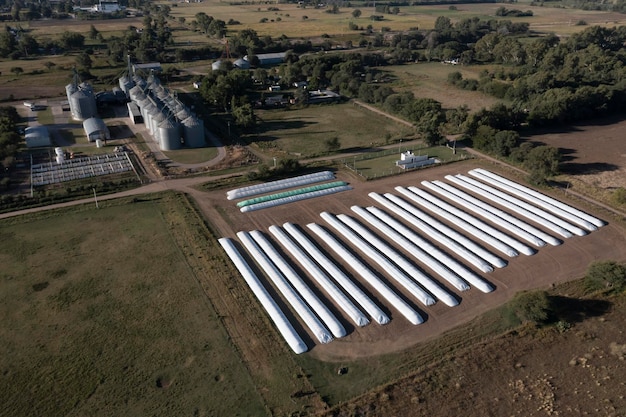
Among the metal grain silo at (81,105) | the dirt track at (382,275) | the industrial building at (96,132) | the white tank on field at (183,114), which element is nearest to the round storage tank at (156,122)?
the white tank on field at (183,114)

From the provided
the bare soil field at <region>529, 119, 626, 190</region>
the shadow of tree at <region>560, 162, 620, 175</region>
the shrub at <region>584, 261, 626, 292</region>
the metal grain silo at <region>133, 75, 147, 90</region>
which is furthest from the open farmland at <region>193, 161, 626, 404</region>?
the metal grain silo at <region>133, 75, 147, 90</region>

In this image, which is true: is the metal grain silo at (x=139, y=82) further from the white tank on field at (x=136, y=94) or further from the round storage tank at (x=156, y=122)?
the round storage tank at (x=156, y=122)

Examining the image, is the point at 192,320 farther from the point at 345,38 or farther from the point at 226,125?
the point at 345,38

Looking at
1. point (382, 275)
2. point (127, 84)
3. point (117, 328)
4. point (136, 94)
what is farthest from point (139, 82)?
point (382, 275)

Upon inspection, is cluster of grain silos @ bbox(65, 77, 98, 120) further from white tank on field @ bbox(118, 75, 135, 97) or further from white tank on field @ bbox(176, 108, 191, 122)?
white tank on field @ bbox(176, 108, 191, 122)

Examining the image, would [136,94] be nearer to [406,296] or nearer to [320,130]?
[320,130]
